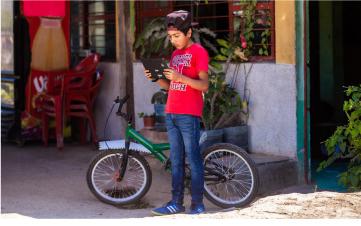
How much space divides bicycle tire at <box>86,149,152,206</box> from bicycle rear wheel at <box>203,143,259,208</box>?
1.96ft

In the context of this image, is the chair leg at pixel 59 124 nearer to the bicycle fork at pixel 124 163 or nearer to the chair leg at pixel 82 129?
the chair leg at pixel 82 129


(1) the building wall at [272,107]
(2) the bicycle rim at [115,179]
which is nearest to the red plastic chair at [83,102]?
(1) the building wall at [272,107]

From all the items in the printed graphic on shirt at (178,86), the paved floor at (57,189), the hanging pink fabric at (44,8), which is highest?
the hanging pink fabric at (44,8)

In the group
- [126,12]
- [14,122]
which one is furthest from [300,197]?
[14,122]

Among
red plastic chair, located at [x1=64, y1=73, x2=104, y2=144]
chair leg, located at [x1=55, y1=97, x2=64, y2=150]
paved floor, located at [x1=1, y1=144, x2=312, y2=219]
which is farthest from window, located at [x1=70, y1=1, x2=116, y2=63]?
paved floor, located at [x1=1, y1=144, x2=312, y2=219]

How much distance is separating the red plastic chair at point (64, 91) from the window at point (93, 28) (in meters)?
0.44

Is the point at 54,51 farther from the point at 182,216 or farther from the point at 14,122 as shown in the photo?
the point at 182,216

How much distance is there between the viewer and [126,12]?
315 inches

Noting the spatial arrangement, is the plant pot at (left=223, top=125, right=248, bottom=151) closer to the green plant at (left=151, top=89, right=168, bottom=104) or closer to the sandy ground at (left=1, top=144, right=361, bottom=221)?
the sandy ground at (left=1, top=144, right=361, bottom=221)

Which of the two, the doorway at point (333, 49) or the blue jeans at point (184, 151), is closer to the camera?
the blue jeans at point (184, 151)

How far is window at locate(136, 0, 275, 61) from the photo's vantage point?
8.05 metres

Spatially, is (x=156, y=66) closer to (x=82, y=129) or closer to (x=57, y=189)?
(x=57, y=189)

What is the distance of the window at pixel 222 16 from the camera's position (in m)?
8.05

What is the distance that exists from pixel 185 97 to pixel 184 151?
50cm
